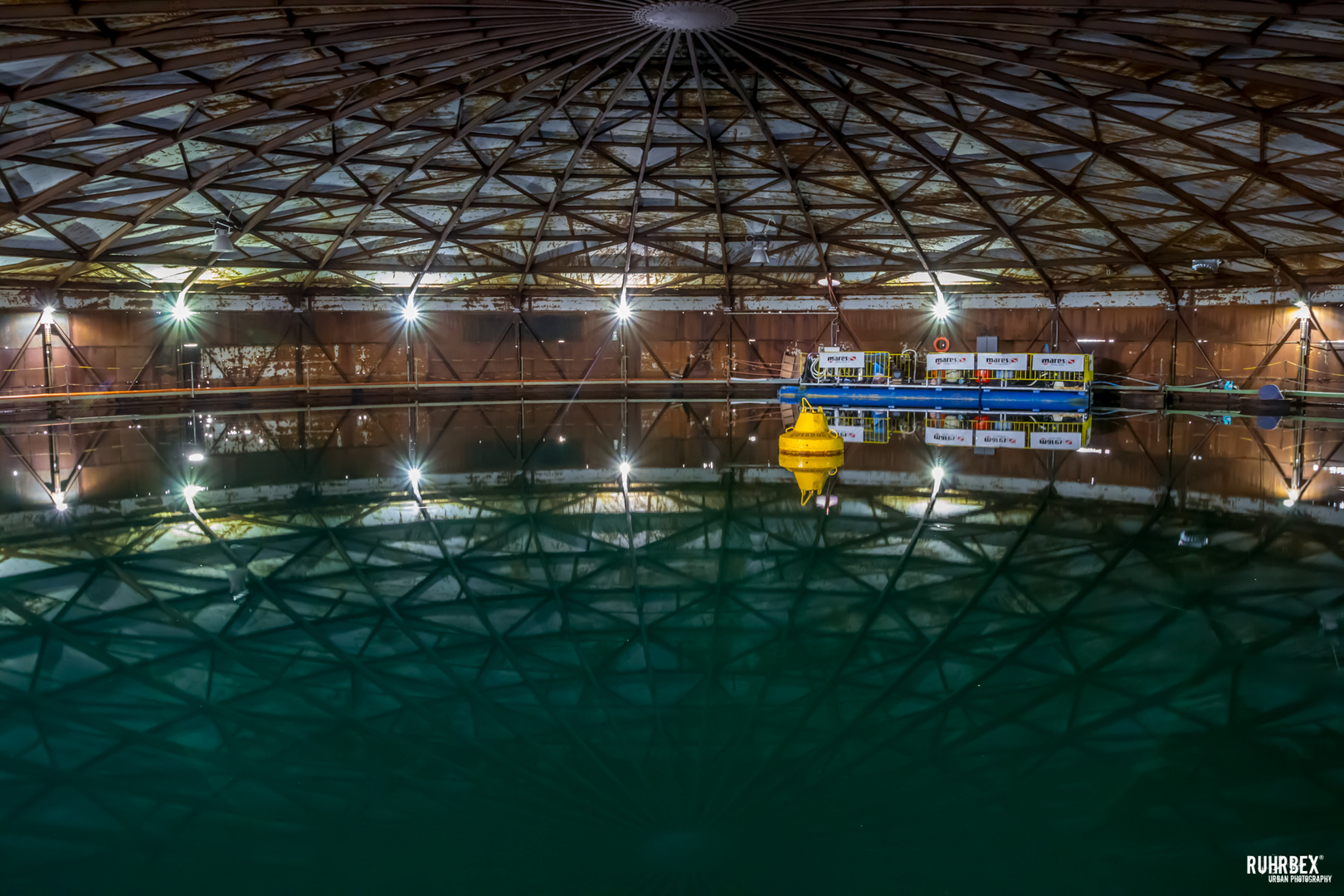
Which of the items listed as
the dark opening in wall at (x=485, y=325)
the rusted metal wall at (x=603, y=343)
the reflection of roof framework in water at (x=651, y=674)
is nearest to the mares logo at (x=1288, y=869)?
the reflection of roof framework in water at (x=651, y=674)

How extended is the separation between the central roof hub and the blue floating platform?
16148 mm

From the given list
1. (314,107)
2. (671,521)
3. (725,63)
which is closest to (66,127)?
(314,107)

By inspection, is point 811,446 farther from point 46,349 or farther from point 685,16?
point 46,349

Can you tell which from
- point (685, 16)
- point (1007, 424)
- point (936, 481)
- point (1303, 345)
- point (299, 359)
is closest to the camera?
point (936, 481)

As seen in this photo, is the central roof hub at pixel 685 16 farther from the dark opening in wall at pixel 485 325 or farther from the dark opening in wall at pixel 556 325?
the dark opening in wall at pixel 485 325

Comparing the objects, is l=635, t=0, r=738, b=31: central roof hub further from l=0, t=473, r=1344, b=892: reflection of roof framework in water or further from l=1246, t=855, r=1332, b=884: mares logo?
l=1246, t=855, r=1332, b=884: mares logo

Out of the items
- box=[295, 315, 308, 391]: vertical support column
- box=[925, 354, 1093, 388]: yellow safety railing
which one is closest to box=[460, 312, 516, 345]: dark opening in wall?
box=[295, 315, 308, 391]: vertical support column

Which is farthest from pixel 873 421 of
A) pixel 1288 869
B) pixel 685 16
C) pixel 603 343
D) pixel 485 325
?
pixel 1288 869

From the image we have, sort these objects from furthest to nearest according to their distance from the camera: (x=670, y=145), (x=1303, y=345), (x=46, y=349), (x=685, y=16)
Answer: (x=1303, y=345) → (x=46, y=349) → (x=670, y=145) → (x=685, y=16)

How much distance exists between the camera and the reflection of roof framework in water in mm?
4680

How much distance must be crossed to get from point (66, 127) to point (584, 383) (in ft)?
81.6

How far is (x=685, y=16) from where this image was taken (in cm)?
1689

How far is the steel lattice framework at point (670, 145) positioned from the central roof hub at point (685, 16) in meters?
0.10

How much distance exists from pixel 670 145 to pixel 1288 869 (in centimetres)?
2684
